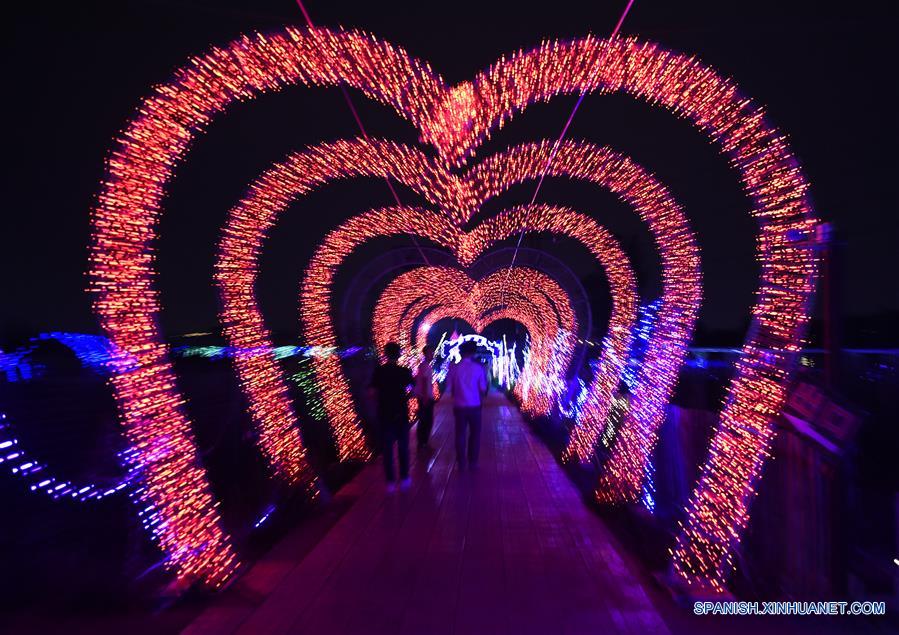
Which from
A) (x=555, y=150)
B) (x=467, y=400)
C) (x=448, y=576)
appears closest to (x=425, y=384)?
(x=467, y=400)

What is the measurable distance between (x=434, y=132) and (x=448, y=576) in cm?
337

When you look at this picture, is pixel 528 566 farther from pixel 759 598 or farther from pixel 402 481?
pixel 402 481

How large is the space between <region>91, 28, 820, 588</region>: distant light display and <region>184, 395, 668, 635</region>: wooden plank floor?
0.51 metres

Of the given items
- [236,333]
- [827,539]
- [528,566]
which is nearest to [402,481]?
[236,333]

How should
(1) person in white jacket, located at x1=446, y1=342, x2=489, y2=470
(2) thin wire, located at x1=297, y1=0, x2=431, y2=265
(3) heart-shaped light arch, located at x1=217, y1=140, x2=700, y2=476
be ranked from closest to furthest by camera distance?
(2) thin wire, located at x1=297, y1=0, x2=431, y2=265
(3) heart-shaped light arch, located at x1=217, y1=140, x2=700, y2=476
(1) person in white jacket, located at x1=446, y1=342, x2=489, y2=470

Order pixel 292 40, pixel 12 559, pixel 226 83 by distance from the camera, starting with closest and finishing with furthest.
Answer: pixel 226 83, pixel 292 40, pixel 12 559

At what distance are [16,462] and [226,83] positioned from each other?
380 inches

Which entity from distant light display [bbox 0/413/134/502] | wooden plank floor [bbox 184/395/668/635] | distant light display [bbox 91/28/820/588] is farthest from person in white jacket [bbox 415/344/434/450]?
distant light display [bbox 91/28/820/588]

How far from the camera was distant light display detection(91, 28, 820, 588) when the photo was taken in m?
4.09

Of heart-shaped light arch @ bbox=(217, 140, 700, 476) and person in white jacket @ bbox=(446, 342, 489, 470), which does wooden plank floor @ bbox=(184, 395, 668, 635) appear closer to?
heart-shaped light arch @ bbox=(217, 140, 700, 476)

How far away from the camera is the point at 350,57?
5234mm

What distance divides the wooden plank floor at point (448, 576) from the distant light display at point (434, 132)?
509 mm

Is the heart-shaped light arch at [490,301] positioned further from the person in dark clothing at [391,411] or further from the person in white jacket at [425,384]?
the person in dark clothing at [391,411]

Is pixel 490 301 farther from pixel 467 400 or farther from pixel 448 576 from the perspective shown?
pixel 448 576
